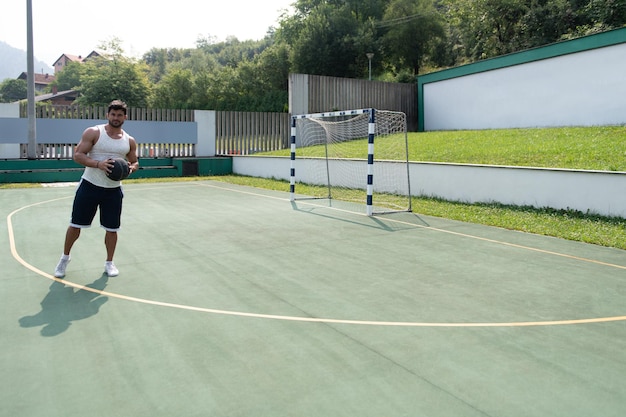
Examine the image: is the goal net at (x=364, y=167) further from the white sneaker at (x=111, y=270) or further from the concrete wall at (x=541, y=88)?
the white sneaker at (x=111, y=270)

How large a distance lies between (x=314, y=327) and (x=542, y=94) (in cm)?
1728

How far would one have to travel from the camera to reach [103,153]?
565 centimetres

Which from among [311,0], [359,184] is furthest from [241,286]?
[311,0]

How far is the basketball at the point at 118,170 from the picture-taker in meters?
5.47

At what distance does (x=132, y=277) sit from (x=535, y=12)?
34.7 m

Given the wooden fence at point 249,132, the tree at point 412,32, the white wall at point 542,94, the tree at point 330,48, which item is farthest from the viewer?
the tree at point 330,48

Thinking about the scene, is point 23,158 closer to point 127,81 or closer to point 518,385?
point 518,385

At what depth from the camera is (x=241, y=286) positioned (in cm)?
564

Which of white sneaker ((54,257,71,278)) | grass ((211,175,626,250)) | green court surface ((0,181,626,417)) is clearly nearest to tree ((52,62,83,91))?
grass ((211,175,626,250))

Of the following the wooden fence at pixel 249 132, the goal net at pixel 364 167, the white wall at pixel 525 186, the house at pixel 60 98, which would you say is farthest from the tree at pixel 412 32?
the house at pixel 60 98

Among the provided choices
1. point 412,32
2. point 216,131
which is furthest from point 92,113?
point 412,32

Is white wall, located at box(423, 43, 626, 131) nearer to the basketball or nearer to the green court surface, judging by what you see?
the green court surface

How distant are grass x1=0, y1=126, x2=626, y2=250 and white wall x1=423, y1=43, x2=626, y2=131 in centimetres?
158

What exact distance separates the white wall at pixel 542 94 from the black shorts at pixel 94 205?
621 inches
